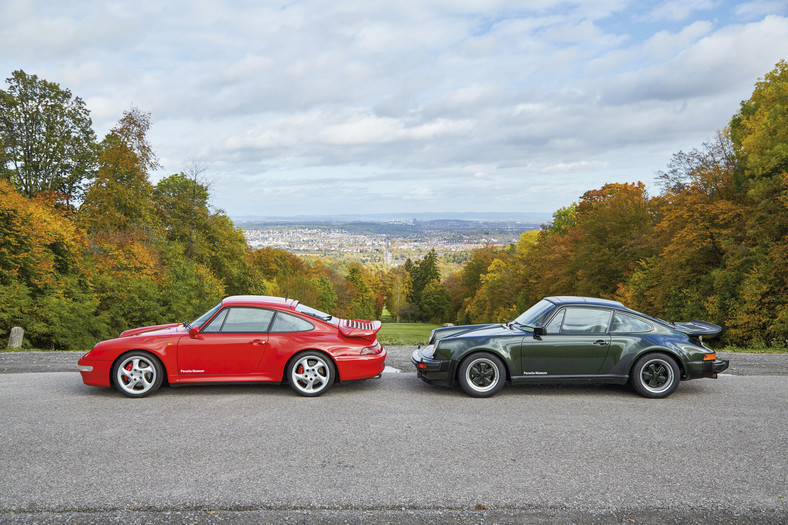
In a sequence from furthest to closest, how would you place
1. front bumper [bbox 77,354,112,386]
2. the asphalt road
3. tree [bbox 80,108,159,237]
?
tree [bbox 80,108,159,237]
front bumper [bbox 77,354,112,386]
the asphalt road

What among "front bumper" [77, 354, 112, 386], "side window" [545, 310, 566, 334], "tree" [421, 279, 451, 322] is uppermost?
"side window" [545, 310, 566, 334]

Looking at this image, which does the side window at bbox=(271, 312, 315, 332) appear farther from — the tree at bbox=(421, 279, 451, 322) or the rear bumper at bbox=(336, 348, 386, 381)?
the tree at bbox=(421, 279, 451, 322)

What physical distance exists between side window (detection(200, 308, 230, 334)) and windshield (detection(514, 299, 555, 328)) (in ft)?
14.3

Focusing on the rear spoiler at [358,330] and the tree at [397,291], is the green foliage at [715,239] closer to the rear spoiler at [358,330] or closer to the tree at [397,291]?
the rear spoiler at [358,330]

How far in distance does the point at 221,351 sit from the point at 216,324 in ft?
1.32

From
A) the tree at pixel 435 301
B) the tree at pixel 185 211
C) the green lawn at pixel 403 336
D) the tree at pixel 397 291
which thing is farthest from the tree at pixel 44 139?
the tree at pixel 397 291

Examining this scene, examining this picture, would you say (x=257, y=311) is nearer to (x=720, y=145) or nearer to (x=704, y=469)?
(x=704, y=469)

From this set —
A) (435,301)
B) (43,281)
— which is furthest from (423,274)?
(43,281)

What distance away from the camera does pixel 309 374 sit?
23.1ft

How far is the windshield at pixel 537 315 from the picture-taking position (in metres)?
7.34

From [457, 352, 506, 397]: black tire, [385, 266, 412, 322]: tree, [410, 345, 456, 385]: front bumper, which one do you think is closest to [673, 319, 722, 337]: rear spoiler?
[457, 352, 506, 397]: black tire

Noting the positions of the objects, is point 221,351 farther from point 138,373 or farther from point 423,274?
point 423,274

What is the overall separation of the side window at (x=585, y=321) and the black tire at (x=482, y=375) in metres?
1.07

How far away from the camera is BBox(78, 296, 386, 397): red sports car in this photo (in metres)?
6.89
